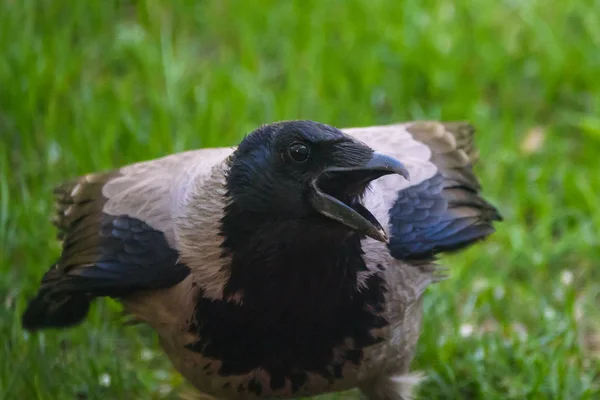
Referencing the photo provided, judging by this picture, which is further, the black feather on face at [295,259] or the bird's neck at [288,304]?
the bird's neck at [288,304]

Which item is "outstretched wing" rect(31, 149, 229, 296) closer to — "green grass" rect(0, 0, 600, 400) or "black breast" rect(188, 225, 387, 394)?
"black breast" rect(188, 225, 387, 394)

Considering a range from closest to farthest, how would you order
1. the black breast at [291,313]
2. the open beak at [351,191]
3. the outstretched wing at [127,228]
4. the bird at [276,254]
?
1. the open beak at [351,191]
2. the bird at [276,254]
3. the black breast at [291,313]
4. the outstretched wing at [127,228]

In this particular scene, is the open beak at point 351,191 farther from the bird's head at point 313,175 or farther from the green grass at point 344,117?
the green grass at point 344,117

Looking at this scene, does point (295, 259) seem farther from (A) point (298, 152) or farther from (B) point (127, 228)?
(B) point (127, 228)

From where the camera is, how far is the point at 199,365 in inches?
127

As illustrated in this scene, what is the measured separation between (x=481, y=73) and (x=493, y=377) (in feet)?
7.02

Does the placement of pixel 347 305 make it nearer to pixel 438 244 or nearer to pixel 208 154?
pixel 438 244

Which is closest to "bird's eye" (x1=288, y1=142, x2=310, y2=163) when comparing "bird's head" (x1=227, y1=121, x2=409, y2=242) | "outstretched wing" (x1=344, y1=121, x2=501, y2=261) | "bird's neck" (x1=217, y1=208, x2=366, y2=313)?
"bird's head" (x1=227, y1=121, x2=409, y2=242)

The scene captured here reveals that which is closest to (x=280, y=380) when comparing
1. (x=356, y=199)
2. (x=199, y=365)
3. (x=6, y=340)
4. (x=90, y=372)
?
(x=199, y=365)

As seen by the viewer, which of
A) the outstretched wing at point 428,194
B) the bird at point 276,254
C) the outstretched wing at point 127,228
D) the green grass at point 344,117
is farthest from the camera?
the green grass at point 344,117

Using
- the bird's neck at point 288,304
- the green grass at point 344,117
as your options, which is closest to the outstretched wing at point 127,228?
the bird's neck at point 288,304

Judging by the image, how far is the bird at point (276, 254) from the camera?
2838mm

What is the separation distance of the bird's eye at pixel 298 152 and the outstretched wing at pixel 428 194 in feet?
1.36

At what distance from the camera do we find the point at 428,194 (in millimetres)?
3535
